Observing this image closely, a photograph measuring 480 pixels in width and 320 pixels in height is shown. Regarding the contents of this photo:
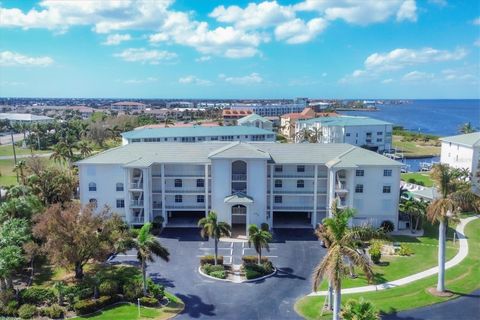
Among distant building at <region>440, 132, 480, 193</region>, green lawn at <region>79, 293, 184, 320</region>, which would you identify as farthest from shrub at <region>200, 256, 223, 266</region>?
distant building at <region>440, 132, 480, 193</region>

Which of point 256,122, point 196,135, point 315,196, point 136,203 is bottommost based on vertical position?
point 136,203

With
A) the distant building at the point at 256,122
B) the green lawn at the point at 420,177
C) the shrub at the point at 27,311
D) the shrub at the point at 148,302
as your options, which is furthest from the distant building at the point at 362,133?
the shrub at the point at 27,311

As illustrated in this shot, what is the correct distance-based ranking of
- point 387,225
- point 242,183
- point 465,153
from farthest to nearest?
1. point 465,153
2. point 242,183
3. point 387,225

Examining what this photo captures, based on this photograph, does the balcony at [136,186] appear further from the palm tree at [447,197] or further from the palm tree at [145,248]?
the palm tree at [447,197]

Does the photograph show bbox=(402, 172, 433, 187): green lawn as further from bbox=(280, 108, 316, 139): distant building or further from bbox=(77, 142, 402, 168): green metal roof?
bbox=(280, 108, 316, 139): distant building

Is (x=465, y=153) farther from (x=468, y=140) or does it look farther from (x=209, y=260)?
(x=209, y=260)

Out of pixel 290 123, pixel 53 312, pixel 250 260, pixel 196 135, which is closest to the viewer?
pixel 53 312

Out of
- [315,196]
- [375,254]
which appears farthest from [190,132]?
[375,254]
